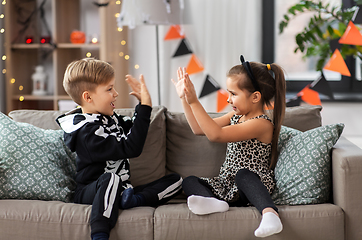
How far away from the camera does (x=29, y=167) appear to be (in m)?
1.57

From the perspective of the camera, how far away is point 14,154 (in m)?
1.57

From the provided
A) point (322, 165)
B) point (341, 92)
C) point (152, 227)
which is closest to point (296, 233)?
point (322, 165)

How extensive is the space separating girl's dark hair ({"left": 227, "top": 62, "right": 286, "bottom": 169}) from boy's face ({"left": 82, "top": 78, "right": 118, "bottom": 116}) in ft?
1.73

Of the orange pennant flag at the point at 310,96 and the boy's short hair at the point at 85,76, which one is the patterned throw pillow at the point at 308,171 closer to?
the boy's short hair at the point at 85,76

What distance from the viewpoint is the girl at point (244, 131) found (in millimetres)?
1549

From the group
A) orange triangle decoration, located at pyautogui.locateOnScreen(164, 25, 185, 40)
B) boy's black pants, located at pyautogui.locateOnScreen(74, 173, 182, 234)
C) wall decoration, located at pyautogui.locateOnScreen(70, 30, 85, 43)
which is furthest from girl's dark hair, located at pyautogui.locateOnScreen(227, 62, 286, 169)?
wall decoration, located at pyautogui.locateOnScreen(70, 30, 85, 43)

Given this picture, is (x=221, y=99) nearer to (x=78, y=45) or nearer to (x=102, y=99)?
(x=78, y=45)

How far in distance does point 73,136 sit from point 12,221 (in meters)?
0.39

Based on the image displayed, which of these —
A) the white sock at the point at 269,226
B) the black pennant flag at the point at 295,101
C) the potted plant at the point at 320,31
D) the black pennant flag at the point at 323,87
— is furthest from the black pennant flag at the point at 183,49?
the white sock at the point at 269,226

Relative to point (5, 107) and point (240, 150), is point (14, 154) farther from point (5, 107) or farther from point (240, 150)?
point (5, 107)

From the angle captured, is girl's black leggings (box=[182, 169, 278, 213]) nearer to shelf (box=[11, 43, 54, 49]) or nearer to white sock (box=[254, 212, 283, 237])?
white sock (box=[254, 212, 283, 237])

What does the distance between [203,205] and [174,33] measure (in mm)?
1958

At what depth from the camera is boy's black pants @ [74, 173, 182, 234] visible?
4.50 ft

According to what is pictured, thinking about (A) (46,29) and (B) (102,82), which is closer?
(B) (102,82)
